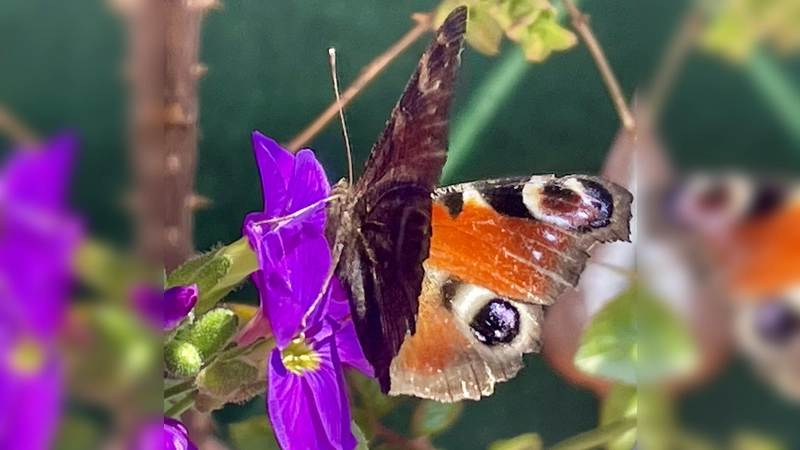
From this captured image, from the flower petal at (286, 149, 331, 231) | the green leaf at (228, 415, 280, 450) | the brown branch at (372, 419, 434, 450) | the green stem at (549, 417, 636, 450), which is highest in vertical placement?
the flower petal at (286, 149, 331, 231)

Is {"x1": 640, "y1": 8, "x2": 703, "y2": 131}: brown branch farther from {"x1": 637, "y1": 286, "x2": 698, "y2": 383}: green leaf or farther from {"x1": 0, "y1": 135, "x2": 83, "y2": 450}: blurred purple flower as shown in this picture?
{"x1": 0, "y1": 135, "x2": 83, "y2": 450}: blurred purple flower

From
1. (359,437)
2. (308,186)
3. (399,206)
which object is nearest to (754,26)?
(399,206)

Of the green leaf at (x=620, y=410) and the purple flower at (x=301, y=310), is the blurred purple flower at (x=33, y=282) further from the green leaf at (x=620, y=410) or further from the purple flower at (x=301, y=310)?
the green leaf at (x=620, y=410)

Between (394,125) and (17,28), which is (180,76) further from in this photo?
(17,28)

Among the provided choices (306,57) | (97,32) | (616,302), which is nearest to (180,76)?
(306,57)

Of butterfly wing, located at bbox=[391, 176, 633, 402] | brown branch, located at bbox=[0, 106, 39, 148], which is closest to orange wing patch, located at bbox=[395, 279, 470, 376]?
butterfly wing, located at bbox=[391, 176, 633, 402]

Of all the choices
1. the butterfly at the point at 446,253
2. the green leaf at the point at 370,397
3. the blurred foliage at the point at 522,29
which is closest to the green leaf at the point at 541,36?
the blurred foliage at the point at 522,29
